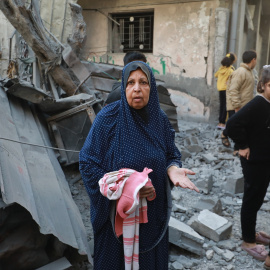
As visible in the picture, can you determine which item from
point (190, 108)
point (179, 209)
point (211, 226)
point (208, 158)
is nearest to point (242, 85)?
point (208, 158)

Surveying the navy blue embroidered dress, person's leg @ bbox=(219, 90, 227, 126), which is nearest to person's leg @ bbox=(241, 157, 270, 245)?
the navy blue embroidered dress

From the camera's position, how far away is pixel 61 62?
5348mm

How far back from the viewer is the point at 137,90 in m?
1.75

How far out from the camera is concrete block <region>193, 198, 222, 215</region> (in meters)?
3.83

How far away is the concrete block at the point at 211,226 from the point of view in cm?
328

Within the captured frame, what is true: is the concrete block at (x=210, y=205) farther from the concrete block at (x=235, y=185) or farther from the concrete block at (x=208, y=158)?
the concrete block at (x=208, y=158)

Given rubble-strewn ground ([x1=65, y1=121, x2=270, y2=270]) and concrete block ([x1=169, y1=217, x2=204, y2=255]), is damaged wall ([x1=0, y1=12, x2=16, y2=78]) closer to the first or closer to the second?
rubble-strewn ground ([x1=65, y1=121, x2=270, y2=270])

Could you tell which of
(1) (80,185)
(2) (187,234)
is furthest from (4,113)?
(2) (187,234)

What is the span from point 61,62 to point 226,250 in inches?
158

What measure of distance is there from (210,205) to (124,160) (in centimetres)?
249

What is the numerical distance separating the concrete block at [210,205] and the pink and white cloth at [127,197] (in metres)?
2.26

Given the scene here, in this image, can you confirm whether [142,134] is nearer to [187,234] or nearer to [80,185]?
[187,234]

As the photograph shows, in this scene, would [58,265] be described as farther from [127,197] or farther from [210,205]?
[210,205]

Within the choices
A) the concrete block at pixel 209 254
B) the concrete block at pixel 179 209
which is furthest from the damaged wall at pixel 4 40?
the concrete block at pixel 209 254
